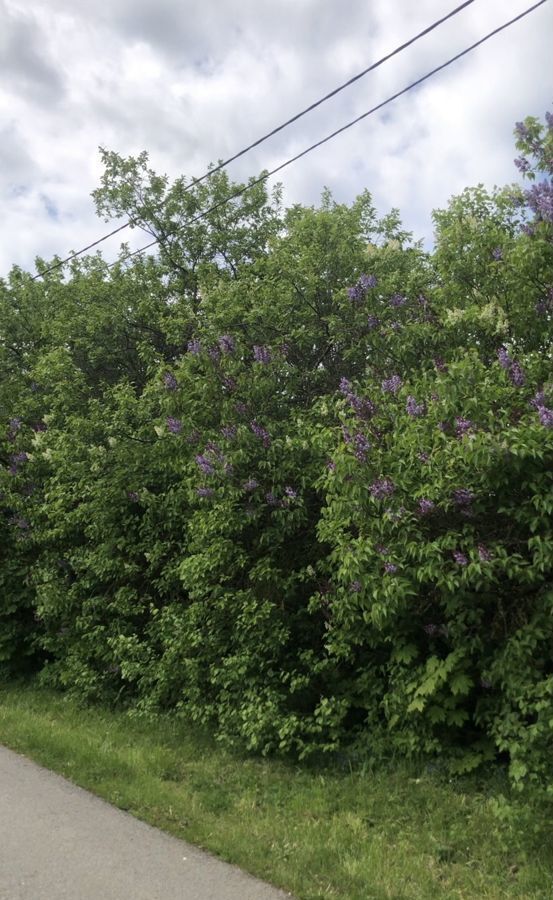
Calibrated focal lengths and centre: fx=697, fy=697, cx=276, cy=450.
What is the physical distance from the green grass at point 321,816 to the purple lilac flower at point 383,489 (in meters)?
1.94

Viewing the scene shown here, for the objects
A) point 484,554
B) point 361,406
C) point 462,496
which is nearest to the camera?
point 484,554

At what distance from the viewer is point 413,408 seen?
4.55m

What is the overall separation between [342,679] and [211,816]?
177cm

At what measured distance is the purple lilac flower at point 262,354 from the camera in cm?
634

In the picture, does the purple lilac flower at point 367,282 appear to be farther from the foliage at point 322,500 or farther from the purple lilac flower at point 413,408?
the purple lilac flower at point 413,408

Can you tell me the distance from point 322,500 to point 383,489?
189 cm

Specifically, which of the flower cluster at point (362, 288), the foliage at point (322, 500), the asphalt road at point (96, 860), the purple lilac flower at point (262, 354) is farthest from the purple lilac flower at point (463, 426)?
the asphalt road at point (96, 860)

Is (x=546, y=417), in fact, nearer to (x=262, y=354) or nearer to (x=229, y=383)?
(x=262, y=354)

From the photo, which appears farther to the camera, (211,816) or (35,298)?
(35,298)

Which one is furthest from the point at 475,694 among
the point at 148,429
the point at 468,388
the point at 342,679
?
the point at 148,429

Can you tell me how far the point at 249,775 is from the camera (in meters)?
5.48

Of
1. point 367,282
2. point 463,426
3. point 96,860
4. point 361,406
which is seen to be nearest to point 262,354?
point 367,282

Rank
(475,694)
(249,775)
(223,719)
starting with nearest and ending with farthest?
(475,694)
(249,775)
(223,719)

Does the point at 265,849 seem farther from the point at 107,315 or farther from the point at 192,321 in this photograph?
the point at 107,315
